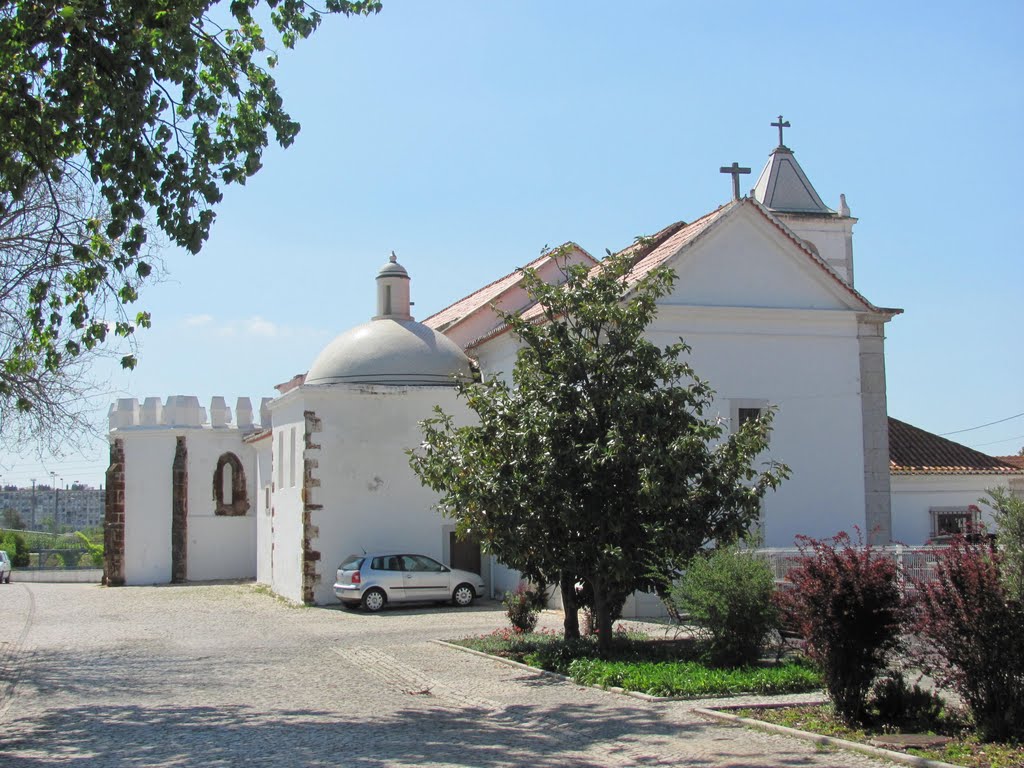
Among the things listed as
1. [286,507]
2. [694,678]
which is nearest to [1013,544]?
[694,678]

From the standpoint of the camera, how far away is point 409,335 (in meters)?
31.4

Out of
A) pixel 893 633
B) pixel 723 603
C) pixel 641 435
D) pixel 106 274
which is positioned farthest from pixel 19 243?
pixel 893 633

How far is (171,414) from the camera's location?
134 feet

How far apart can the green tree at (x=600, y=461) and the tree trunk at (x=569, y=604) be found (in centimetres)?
9

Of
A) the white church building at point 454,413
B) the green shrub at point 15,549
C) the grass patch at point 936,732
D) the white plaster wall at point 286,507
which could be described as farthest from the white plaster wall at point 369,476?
the green shrub at point 15,549

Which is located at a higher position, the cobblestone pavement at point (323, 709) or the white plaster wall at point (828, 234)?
the white plaster wall at point (828, 234)

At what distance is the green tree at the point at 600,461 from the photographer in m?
15.8

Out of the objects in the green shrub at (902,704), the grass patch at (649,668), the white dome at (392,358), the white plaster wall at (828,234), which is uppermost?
the white plaster wall at (828,234)

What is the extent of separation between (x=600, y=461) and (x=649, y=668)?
2836 mm

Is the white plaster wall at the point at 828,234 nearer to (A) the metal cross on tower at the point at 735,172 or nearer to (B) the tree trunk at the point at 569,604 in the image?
(A) the metal cross on tower at the point at 735,172

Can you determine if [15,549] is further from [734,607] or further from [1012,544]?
[1012,544]

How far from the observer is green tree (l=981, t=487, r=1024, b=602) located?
31.8 ft

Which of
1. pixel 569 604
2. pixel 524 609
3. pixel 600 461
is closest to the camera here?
pixel 600 461

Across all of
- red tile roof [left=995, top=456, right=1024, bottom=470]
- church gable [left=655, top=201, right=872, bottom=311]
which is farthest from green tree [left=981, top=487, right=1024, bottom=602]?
red tile roof [left=995, top=456, right=1024, bottom=470]
